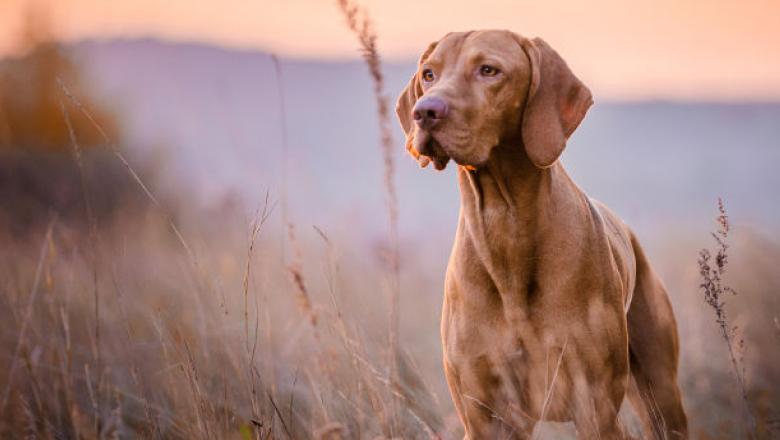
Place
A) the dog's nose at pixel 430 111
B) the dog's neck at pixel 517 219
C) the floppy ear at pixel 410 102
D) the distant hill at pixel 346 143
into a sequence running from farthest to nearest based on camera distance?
the distant hill at pixel 346 143 → the floppy ear at pixel 410 102 → the dog's neck at pixel 517 219 → the dog's nose at pixel 430 111

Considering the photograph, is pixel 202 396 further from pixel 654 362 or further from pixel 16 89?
pixel 16 89

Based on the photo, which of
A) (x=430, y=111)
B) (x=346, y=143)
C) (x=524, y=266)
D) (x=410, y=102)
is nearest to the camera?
(x=430, y=111)

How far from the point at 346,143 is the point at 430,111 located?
22.5 metres

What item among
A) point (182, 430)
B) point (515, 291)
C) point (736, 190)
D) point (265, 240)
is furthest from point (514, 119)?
point (736, 190)

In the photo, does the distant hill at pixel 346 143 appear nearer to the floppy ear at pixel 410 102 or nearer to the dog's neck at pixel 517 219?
the floppy ear at pixel 410 102

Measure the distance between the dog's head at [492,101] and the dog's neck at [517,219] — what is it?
0.15m

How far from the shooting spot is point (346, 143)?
2598 centimetres

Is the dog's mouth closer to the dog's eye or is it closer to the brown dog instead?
the brown dog

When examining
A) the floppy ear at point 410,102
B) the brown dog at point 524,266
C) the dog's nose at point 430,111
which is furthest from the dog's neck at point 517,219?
the dog's nose at point 430,111

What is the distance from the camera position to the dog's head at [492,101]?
143 inches

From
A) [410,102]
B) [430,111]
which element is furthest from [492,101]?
[410,102]

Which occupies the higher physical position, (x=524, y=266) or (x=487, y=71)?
(x=487, y=71)

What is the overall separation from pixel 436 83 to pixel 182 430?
1.97m

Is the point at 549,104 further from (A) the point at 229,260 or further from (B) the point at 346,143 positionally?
(B) the point at 346,143
